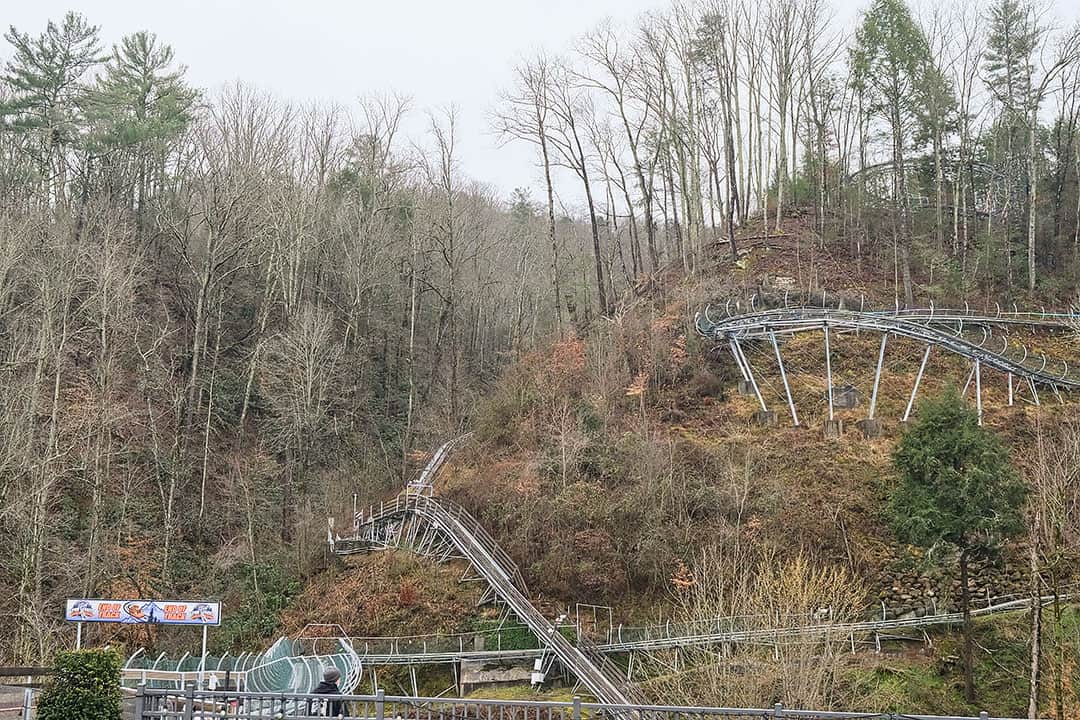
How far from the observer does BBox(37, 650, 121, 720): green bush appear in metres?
11.3

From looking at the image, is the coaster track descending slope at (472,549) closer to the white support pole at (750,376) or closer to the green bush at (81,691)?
the white support pole at (750,376)

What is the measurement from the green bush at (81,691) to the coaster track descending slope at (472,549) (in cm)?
1171

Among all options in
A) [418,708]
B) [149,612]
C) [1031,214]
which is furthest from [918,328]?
[149,612]

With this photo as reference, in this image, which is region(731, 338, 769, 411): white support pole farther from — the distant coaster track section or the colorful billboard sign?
the colorful billboard sign

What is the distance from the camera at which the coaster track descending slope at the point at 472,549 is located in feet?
72.1

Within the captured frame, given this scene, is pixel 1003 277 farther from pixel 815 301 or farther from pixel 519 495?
pixel 519 495

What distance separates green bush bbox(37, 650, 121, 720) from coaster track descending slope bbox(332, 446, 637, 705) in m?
11.7

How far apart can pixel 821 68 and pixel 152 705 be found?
42830 millimetres

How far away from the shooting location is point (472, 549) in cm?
2723

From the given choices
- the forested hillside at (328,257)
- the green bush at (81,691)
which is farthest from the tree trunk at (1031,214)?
the green bush at (81,691)

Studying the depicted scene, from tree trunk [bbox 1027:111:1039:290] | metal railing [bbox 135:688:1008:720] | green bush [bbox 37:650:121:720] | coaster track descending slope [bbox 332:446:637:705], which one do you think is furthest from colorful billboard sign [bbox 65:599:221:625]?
tree trunk [bbox 1027:111:1039:290]

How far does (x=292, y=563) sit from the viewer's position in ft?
98.7

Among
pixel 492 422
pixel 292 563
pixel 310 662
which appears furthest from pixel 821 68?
pixel 310 662

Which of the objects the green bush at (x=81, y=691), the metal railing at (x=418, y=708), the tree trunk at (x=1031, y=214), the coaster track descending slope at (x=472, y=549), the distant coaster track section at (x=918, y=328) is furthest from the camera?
the tree trunk at (x=1031, y=214)
